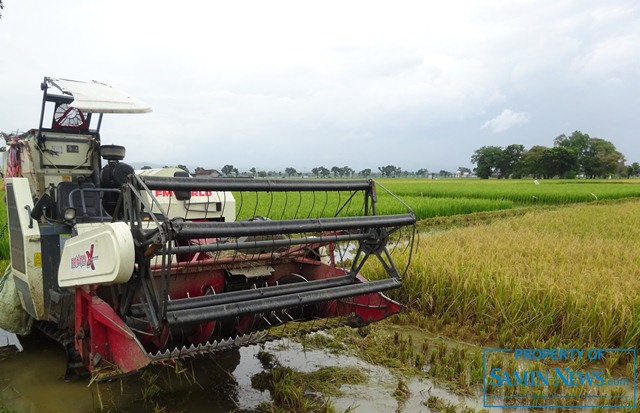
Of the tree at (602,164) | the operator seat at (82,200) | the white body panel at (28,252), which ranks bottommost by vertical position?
the white body panel at (28,252)

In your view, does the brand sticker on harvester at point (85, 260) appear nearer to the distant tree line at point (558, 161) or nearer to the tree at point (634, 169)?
the distant tree line at point (558, 161)

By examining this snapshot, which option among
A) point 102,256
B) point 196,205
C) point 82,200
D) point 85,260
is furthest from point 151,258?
point 196,205

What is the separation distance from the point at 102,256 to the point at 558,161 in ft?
247

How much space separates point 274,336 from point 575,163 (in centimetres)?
7703

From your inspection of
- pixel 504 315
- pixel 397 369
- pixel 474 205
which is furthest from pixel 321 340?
pixel 474 205

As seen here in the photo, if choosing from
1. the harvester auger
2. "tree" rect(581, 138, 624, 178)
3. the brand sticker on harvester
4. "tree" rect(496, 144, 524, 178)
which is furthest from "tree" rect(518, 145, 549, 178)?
the brand sticker on harvester

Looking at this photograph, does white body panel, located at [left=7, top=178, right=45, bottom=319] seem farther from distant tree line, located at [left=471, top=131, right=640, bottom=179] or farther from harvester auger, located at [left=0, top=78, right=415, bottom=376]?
distant tree line, located at [left=471, top=131, right=640, bottom=179]

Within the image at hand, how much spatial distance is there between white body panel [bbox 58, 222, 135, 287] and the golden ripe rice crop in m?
3.41

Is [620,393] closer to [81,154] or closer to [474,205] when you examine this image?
[81,154]

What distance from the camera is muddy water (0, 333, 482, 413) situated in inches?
131
